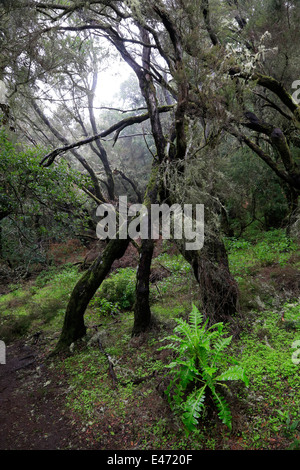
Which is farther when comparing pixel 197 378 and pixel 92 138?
pixel 92 138

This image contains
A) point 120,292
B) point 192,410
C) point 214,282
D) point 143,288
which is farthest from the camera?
point 120,292

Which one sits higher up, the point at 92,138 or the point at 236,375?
the point at 92,138

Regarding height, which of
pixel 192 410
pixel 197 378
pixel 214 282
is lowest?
pixel 192 410

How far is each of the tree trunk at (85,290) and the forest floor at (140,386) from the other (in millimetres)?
312

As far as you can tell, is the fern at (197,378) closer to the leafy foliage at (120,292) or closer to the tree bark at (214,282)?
the tree bark at (214,282)

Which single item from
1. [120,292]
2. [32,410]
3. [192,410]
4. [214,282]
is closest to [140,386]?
[192,410]

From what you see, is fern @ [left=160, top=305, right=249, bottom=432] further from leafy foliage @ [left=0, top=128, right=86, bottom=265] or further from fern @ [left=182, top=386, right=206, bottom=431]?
leafy foliage @ [left=0, top=128, right=86, bottom=265]

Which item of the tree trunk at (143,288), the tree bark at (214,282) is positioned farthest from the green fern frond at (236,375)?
the tree trunk at (143,288)

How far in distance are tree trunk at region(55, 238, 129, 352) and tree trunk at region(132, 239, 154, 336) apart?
524 mm

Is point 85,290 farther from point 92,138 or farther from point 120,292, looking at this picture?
point 92,138

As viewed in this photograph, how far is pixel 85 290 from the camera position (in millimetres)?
5344

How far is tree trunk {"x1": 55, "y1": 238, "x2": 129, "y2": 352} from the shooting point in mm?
5340

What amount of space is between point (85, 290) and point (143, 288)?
1.20 meters

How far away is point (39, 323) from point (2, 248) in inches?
186
